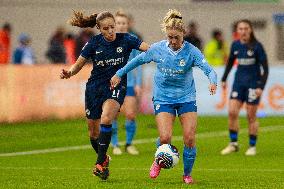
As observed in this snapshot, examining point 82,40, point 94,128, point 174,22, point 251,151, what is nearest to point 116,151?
point 251,151

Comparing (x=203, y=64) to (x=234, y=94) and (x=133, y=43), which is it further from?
(x=234, y=94)

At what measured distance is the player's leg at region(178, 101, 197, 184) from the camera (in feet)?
51.6

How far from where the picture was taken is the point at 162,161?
50.8 ft

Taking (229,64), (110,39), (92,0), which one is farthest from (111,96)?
(92,0)

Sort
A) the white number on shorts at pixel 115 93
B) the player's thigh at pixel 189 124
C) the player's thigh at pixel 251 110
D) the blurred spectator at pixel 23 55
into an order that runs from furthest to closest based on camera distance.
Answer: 1. the blurred spectator at pixel 23 55
2. the player's thigh at pixel 251 110
3. the white number on shorts at pixel 115 93
4. the player's thigh at pixel 189 124

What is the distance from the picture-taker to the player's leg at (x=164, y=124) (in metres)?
15.7

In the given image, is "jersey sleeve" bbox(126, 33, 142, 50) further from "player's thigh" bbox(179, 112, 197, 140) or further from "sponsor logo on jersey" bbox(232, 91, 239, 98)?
"sponsor logo on jersey" bbox(232, 91, 239, 98)

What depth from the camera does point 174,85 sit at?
15.9m

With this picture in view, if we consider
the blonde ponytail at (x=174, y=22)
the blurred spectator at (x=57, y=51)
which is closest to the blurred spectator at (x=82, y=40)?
the blurred spectator at (x=57, y=51)

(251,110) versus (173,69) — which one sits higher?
(173,69)

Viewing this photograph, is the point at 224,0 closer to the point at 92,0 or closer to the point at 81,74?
the point at 92,0

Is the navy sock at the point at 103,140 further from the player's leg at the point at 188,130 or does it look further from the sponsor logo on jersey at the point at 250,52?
the sponsor logo on jersey at the point at 250,52

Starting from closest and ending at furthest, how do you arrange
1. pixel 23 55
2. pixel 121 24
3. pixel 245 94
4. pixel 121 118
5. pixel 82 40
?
pixel 121 24
pixel 245 94
pixel 121 118
pixel 23 55
pixel 82 40

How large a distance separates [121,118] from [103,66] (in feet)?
44.3
